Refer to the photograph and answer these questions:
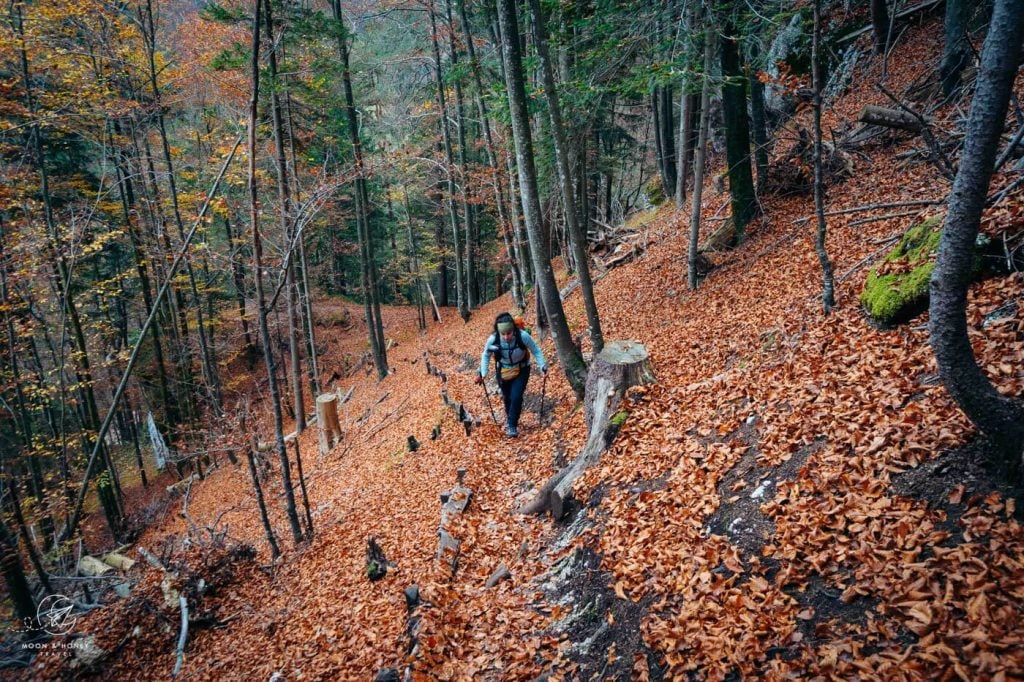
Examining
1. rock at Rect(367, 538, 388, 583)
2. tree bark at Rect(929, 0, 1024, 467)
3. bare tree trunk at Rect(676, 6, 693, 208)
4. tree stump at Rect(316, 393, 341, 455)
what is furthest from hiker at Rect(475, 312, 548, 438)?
tree stump at Rect(316, 393, 341, 455)

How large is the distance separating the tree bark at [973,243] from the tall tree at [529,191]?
5084mm

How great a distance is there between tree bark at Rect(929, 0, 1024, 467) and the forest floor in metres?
0.43

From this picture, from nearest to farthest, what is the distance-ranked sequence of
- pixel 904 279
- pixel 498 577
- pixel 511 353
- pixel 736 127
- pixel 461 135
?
pixel 904 279 < pixel 498 577 < pixel 511 353 < pixel 736 127 < pixel 461 135

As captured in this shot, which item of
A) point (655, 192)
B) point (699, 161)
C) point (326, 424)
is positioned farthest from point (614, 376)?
point (655, 192)

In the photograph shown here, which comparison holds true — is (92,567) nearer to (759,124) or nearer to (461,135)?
(461,135)

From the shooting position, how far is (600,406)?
629 cm

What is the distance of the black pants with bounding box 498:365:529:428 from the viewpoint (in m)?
7.84

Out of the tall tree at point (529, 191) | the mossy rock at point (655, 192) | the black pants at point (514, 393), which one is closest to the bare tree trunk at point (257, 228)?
the tall tree at point (529, 191)

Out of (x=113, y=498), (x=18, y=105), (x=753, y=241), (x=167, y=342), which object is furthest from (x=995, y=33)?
(x=167, y=342)

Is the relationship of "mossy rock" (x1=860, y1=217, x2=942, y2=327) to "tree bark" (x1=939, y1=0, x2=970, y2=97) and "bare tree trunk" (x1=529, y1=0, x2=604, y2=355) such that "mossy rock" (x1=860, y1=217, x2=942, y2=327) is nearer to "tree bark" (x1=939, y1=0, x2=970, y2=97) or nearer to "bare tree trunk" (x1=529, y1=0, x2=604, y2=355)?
"bare tree trunk" (x1=529, y1=0, x2=604, y2=355)

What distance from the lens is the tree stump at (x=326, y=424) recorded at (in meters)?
12.8

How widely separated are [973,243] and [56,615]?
39.7ft

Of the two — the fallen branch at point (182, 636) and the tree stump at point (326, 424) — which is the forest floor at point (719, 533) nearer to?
the fallen branch at point (182, 636)

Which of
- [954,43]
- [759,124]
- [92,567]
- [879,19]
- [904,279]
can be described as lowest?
[92,567]
